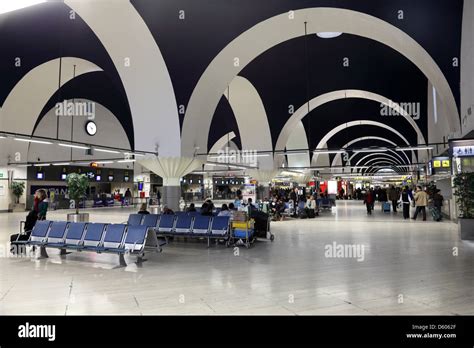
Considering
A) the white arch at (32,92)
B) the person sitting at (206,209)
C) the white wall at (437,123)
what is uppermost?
the white arch at (32,92)

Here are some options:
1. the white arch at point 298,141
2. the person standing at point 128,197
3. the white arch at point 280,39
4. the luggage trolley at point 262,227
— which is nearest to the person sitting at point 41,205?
the white arch at point 280,39

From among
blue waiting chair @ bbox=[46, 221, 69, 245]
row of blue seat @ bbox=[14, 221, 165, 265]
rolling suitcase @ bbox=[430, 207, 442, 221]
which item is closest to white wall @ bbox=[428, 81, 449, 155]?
rolling suitcase @ bbox=[430, 207, 442, 221]

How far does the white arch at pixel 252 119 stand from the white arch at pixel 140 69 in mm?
6594

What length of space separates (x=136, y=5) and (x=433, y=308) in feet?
38.4

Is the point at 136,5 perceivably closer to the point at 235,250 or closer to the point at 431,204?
the point at 235,250

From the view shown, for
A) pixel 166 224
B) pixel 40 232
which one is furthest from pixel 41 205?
pixel 166 224

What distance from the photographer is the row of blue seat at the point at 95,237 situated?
711 centimetres

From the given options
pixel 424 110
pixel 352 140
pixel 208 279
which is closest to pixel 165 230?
pixel 208 279

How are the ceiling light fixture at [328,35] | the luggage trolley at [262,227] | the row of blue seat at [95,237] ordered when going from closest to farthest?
1. the row of blue seat at [95,237]
2. the luggage trolley at [262,227]
3. the ceiling light fixture at [328,35]

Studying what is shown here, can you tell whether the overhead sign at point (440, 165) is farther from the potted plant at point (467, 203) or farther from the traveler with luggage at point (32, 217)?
the traveler with luggage at point (32, 217)

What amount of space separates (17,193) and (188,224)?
19585mm

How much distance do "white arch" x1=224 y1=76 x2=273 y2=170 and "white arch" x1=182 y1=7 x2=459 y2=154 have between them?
19.1 feet

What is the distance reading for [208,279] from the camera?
5.83 meters
